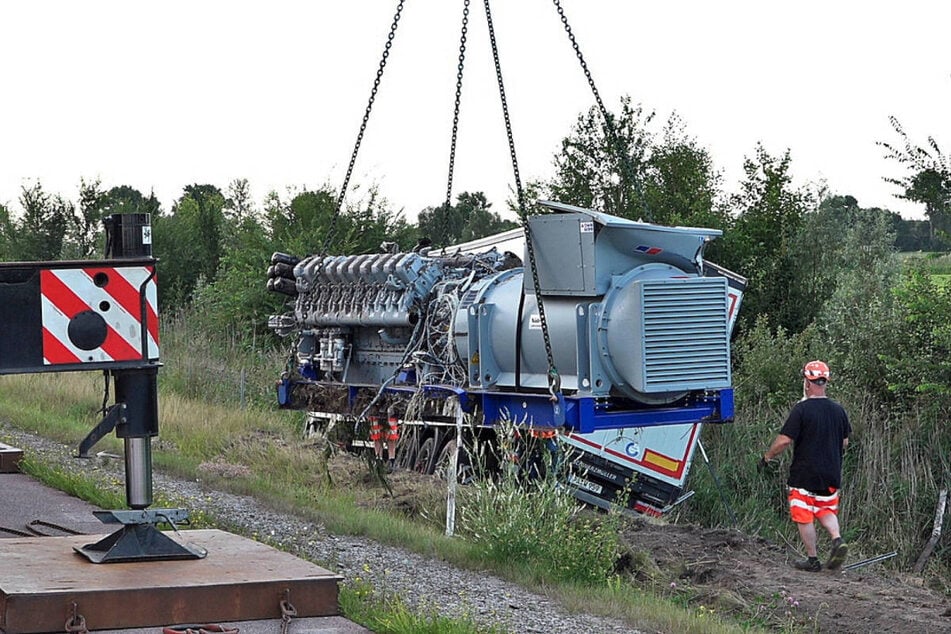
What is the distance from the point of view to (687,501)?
15.7 meters

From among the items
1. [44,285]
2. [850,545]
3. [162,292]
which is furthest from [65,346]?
[162,292]

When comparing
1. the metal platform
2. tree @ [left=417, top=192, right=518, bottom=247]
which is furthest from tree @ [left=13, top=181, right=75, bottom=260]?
the metal platform

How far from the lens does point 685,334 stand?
35.6 feet

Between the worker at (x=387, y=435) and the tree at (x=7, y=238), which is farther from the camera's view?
the tree at (x=7, y=238)

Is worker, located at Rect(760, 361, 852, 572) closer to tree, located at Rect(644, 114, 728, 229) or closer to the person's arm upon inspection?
the person's arm

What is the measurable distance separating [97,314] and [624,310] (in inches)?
208

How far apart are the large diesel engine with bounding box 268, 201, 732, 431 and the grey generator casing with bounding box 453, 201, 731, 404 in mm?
11

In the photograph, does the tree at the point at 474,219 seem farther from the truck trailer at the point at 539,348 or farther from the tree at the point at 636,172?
the truck trailer at the point at 539,348

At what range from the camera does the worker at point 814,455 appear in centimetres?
1208

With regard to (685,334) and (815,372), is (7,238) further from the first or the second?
(685,334)

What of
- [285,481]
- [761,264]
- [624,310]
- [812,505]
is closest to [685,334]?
[624,310]

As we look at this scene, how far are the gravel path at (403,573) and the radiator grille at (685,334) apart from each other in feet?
9.40

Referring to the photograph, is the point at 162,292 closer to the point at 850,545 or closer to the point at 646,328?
the point at 850,545

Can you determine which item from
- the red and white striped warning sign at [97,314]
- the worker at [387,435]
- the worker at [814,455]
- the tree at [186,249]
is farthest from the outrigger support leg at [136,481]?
the tree at [186,249]
